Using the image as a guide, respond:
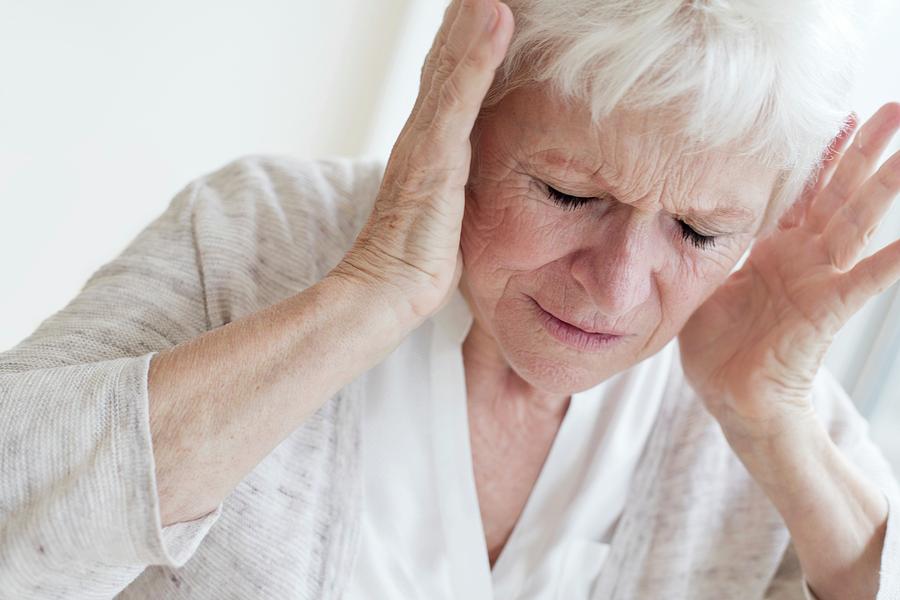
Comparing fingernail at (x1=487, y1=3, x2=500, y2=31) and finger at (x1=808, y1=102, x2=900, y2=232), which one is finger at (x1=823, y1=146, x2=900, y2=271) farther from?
fingernail at (x1=487, y1=3, x2=500, y2=31)

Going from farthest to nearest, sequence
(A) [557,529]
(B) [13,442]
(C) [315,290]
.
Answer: (A) [557,529], (C) [315,290], (B) [13,442]

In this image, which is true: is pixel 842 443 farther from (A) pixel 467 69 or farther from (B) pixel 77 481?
(B) pixel 77 481

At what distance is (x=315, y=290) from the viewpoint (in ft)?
4.18

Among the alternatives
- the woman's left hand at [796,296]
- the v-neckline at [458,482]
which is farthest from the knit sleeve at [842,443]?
the v-neckline at [458,482]

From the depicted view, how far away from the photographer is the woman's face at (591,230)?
1.25 m

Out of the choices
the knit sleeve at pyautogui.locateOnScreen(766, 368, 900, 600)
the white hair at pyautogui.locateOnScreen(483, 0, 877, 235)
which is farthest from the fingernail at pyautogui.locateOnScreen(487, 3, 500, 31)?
the knit sleeve at pyautogui.locateOnScreen(766, 368, 900, 600)

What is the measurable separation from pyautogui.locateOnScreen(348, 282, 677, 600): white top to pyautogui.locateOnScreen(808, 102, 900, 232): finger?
45 centimetres

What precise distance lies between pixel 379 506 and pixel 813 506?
2.22 feet

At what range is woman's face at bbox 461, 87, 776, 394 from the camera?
125 cm

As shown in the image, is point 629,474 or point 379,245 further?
point 629,474

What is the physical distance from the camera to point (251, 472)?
1363mm

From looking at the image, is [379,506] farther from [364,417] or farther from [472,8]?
[472,8]

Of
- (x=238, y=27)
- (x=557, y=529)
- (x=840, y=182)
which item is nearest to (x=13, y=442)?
(x=557, y=529)

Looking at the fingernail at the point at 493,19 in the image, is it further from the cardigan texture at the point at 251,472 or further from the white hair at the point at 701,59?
the cardigan texture at the point at 251,472
